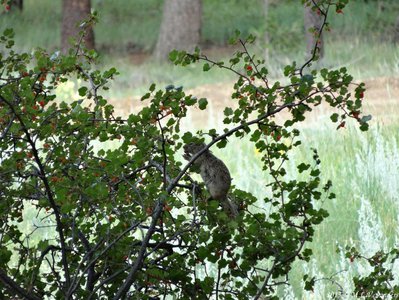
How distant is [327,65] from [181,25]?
180 inches

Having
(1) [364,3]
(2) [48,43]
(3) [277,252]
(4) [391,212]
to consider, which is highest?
(1) [364,3]

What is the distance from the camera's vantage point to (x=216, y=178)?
2.77 metres

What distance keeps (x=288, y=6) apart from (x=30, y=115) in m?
18.9

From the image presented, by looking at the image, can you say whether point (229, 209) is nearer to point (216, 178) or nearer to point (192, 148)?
point (216, 178)

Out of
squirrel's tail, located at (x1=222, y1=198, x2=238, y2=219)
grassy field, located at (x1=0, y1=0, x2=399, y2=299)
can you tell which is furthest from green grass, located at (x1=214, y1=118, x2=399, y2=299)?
squirrel's tail, located at (x1=222, y1=198, x2=238, y2=219)

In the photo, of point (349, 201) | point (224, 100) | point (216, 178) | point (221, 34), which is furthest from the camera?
point (221, 34)

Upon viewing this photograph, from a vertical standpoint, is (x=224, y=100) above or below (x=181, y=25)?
below

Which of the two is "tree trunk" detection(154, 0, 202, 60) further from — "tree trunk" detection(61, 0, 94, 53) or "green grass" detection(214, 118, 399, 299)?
"green grass" detection(214, 118, 399, 299)

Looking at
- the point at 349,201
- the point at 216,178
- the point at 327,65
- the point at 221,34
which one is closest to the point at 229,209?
the point at 216,178

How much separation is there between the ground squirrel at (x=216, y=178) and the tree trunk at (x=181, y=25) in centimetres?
1425

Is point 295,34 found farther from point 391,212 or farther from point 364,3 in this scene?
point 391,212

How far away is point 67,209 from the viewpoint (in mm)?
2488

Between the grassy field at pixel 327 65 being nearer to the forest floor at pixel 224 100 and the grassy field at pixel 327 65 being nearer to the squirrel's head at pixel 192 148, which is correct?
the forest floor at pixel 224 100

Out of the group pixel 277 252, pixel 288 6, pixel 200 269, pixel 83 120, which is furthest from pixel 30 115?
pixel 288 6
